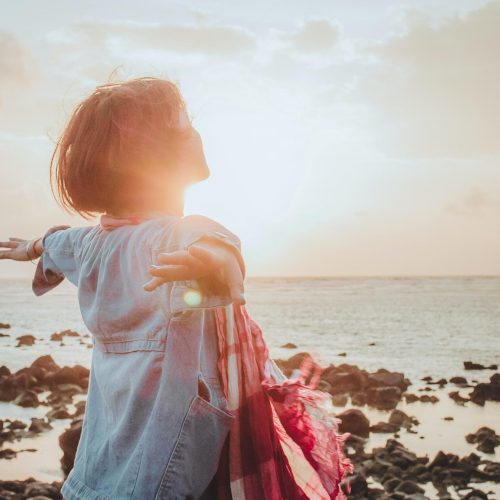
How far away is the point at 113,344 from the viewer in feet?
6.53

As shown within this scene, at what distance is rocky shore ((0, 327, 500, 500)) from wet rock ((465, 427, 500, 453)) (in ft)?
0.04

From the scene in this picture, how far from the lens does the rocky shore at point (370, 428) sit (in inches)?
275

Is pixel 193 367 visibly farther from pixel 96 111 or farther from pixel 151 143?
pixel 96 111

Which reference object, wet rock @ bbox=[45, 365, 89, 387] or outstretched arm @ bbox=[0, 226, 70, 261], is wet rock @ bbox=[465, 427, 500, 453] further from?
wet rock @ bbox=[45, 365, 89, 387]

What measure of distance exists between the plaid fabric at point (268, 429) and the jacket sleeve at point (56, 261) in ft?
2.49

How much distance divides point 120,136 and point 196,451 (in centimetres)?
99

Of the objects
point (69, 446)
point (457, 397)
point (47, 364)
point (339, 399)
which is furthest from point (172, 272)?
point (47, 364)

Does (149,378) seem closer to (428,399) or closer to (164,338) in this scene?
(164,338)

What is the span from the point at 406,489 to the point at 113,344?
5.91m

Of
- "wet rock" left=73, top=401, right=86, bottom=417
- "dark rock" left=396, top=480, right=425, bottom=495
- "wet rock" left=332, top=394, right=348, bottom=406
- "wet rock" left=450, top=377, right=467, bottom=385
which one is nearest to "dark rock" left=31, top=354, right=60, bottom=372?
"wet rock" left=73, top=401, right=86, bottom=417

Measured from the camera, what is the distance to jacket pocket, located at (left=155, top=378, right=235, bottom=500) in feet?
5.66

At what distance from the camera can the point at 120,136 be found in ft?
6.72

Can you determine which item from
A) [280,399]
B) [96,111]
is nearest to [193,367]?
[280,399]

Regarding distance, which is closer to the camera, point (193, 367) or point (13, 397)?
point (193, 367)
